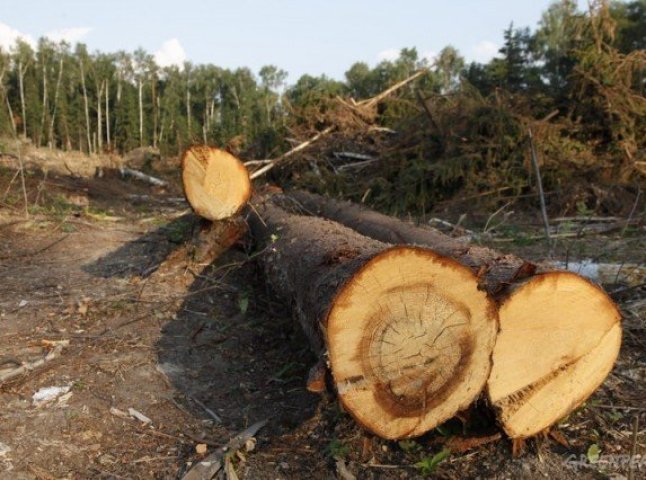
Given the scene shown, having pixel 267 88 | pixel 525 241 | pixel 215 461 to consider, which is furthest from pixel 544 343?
pixel 267 88

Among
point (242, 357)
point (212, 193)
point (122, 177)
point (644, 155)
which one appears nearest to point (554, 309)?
point (242, 357)

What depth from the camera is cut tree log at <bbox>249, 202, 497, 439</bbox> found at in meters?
2.01

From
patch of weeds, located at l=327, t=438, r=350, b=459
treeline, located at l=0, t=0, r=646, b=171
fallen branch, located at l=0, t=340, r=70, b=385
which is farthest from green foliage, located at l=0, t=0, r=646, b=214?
patch of weeds, located at l=327, t=438, r=350, b=459

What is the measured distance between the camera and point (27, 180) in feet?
31.6

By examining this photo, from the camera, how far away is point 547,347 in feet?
7.06

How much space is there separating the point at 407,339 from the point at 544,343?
569 mm

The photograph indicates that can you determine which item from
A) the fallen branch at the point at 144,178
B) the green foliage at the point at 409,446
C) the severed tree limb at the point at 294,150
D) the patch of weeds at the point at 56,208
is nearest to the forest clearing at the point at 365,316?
the green foliage at the point at 409,446

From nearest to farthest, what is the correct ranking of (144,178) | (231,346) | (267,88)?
(231,346) → (144,178) → (267,88)

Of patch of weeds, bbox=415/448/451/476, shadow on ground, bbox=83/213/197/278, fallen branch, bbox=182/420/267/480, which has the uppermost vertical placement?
shadow on ground, bbox=83/213/197/278

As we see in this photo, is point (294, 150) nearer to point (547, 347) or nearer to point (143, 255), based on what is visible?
point (143, 255)

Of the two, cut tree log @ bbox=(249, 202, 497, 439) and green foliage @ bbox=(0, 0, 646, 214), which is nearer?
cut tree log @ bbox=(249, 202, 497, 439)

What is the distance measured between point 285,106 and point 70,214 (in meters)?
5.02

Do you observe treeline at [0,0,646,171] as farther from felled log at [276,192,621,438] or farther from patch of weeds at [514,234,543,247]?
felled log at [276,192,621,438]

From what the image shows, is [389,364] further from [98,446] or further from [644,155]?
[644,155]
